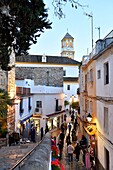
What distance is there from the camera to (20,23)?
6812mm

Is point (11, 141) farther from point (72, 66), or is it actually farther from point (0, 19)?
point (72, 66)

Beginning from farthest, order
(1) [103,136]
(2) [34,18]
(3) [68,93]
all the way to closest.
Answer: (3) [68,93] → (1) [103,136] → (2) [34,18]

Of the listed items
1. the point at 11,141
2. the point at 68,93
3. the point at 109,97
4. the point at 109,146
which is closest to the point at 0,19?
the point at 109,97

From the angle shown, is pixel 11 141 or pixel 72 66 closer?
pixel 11 141

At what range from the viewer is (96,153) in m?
15.3

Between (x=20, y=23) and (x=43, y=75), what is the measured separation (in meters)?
34.8

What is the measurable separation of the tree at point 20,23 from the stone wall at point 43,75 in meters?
33.5

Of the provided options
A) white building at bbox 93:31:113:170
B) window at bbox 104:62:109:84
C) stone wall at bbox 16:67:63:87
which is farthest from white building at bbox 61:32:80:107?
window at bbox 104:62:109:84

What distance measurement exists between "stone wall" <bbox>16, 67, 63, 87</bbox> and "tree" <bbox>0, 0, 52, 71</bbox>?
33.5 meters

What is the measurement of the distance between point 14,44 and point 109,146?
6953 mm

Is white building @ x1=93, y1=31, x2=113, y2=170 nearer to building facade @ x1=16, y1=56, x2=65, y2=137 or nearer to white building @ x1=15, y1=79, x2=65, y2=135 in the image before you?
building facade @ x1=16, y1=56, x2=65, y2=137

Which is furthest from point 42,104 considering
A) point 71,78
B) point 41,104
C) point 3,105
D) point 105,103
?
point 71,78

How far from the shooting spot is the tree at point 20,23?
6.38m

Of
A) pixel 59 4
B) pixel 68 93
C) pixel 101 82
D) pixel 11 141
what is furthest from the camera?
pixel 68 93
